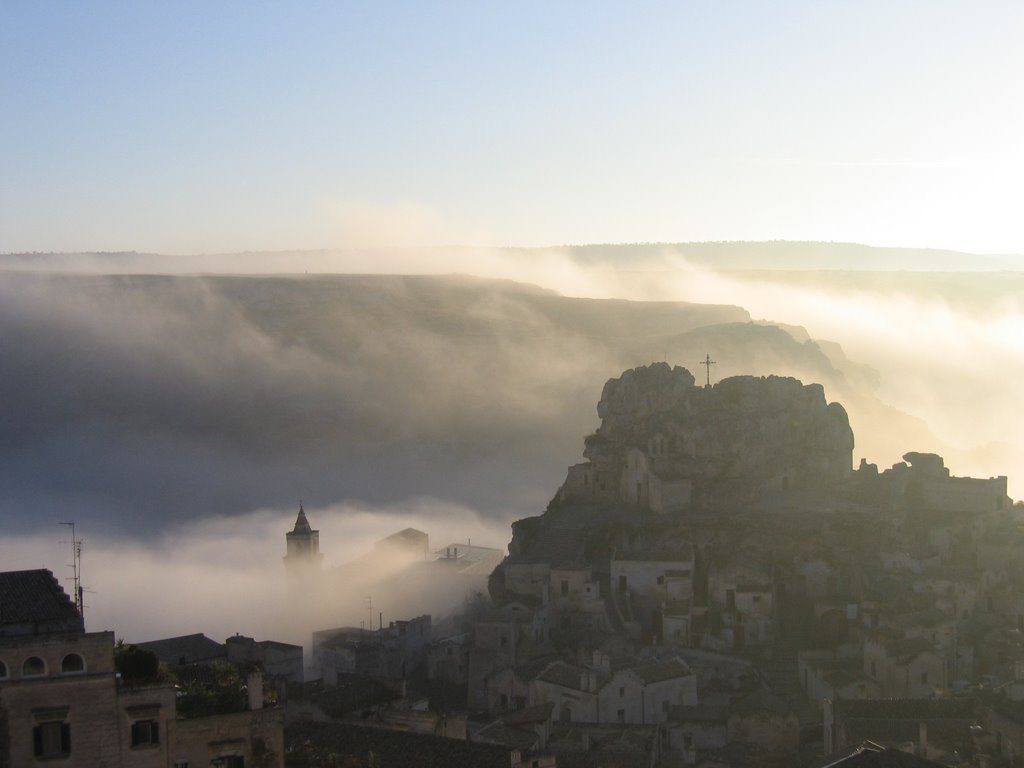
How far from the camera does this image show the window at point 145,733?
26.2 meters

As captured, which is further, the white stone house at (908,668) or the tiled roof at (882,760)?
the white stone house at (908,668)

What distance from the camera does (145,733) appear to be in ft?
86.5

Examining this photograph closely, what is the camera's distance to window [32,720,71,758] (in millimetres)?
25125

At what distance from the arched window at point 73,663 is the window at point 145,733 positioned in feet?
4.71

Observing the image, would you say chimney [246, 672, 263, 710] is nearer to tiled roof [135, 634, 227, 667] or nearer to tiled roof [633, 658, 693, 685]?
tiled roof [135, 634, 227, 667]

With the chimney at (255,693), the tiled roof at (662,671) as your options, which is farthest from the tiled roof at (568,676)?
the chimney at (255,693)

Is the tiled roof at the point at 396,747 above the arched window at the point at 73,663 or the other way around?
the other way around

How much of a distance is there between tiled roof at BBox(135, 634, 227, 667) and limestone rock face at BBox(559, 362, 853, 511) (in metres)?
17.3

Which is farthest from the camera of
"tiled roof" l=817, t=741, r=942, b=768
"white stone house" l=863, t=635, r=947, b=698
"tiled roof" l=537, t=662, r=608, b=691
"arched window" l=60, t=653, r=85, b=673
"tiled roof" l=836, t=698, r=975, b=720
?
"white stone house" l=863, t=635, r=947, b=698

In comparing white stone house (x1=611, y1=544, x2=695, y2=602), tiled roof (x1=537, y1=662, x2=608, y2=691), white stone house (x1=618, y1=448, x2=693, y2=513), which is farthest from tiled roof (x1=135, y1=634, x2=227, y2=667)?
white stone house (x1=618, y1=448, x2=693, y2=513)

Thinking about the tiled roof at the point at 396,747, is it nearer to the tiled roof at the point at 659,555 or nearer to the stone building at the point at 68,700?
the stone building at the point at 68,700

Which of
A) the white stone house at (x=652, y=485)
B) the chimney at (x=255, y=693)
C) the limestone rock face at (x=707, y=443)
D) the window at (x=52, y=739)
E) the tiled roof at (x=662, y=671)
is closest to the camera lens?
the window at (x=52, y=739)

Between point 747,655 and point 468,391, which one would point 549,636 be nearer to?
point 747,655

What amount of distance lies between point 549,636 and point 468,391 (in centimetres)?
7857
